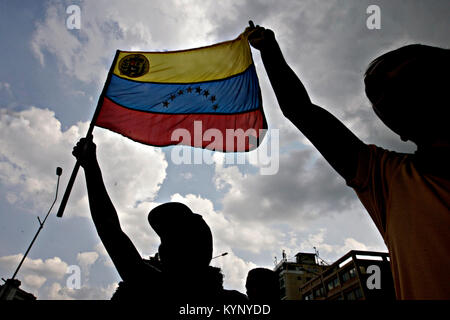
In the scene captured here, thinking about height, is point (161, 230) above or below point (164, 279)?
above

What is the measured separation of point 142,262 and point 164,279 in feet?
0.47

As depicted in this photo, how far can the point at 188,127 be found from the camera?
3.91m

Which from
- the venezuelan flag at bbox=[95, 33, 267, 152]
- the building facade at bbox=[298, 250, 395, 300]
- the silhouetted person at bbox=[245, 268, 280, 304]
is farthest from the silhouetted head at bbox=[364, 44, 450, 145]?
the building facade at bbox=[298, 250, 395, 300]

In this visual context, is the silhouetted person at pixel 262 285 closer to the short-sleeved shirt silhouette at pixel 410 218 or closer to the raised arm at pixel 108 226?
the raised arm at pixel 108 226

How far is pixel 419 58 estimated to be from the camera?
1.02 metres

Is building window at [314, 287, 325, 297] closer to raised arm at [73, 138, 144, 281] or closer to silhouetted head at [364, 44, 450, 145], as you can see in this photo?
raised arm at [73, 138, 144, 281]

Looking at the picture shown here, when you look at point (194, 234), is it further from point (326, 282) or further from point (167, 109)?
point (326, 282)

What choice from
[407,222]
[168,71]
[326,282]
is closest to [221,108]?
[168,71]

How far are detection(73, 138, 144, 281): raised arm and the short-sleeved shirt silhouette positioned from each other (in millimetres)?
1066

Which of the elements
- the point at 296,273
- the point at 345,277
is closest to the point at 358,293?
the point at 345,277

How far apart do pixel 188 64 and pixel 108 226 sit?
3.46m

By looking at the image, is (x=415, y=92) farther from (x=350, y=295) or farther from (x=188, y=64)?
(x=350, y=295)

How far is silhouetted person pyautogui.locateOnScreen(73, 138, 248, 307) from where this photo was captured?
3.73 feet

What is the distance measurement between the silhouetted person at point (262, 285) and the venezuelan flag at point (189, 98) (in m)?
1.66
